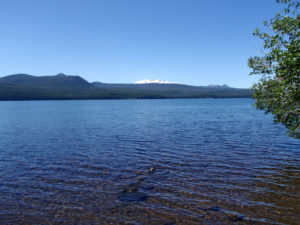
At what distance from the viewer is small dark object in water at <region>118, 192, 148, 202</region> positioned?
15117 mm

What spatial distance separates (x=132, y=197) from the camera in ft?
51.1

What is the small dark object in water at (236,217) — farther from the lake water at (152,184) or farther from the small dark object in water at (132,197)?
the small dark object in water at (132,197)

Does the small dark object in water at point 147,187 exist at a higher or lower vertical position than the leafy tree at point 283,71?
lower

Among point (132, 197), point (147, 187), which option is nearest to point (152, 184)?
point (147, 187)

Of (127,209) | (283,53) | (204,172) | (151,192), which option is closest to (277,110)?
(283,53)

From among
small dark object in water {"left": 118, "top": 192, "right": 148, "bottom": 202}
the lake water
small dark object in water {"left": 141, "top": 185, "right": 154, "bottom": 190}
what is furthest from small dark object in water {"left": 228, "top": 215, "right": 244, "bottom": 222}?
small dark object in water {"left": 141, "top": 185, "right": 154, "bottom": 190}

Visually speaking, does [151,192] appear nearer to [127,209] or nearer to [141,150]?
[127,209]

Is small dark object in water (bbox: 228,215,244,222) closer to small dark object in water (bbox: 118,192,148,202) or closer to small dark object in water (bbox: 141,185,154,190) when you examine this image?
small dark object in water (bbox: 118,192,148,202)

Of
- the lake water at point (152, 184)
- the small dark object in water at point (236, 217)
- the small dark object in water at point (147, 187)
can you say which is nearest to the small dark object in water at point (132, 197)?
the lake water at point (152, 184)

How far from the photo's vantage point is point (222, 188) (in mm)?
16656

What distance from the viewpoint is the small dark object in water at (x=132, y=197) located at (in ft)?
49.6

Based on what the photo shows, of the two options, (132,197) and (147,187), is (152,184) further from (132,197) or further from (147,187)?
(132,197)

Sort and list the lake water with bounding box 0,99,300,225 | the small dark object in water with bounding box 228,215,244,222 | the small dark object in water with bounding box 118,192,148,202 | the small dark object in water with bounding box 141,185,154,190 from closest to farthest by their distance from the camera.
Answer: the small dark object in water with bounding box 228,215,244,222 < the lake water with bounding box 0,99,300,225 < the small dark object in water with bounding box 118,192,148,202 < the small dark object in water with bounding box 141,185,154,190

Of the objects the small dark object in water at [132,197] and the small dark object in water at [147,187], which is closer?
the small dark object in water at [132,197]
